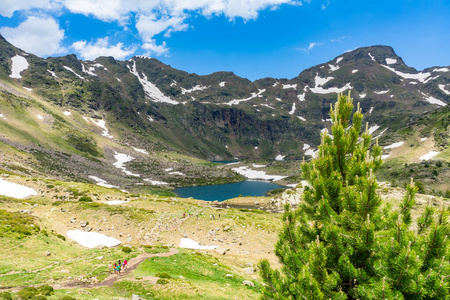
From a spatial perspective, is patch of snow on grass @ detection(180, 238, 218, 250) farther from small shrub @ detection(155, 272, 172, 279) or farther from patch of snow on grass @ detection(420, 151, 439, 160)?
patch of snow on grass @ detection(420, 151, 439, 160)

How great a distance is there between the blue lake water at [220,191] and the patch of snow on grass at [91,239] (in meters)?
99.5

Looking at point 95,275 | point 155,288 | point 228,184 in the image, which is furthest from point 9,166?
point 228,184

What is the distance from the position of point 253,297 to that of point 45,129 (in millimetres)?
197410

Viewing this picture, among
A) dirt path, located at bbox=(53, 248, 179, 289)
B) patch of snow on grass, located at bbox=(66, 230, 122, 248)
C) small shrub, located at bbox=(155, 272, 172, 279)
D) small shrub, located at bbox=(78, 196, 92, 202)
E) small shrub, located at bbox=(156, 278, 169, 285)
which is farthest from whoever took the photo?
small shrub, located at bbox=(78, 196, 92, 202)

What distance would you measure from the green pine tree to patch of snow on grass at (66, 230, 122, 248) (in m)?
36.8

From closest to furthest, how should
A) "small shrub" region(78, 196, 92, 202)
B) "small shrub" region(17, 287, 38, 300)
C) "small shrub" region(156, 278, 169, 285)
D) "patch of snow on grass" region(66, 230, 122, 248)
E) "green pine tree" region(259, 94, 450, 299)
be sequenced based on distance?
"green pine tree" region(259, 94, 450, 299) < "small shrub" region(17, 287, 38, 300) < "small shrub" region(156, 278, 169, 285) < "patch of snow on grass" region(66, 230, 122, 248) < "small shrub" region(78, 196, 92, 202)

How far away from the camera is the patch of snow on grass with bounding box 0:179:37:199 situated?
55.1 metres

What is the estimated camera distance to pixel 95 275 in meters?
24.0

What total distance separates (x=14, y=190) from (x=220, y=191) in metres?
119

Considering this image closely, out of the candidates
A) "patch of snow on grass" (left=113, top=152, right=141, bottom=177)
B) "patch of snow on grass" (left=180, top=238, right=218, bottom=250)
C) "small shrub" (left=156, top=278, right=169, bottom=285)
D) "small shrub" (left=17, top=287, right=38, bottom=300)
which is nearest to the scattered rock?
"small shrub" (left=156, top=278, right=169, bottom=285)

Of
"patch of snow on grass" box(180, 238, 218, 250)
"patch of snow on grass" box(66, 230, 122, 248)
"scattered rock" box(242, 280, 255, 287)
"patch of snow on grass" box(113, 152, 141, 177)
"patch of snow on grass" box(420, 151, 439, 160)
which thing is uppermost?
"patch of snow on grass" box(113, 152, 141, 177)

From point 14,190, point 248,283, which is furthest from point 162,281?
point 14,190

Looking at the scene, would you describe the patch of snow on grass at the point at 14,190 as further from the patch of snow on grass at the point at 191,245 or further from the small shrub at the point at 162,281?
the small shrub at the point at 162,281

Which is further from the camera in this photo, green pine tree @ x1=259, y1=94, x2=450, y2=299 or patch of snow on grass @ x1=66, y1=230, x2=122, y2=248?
patch of snow on grass @ x1=66, y1=230, x2=122, y2=248
